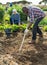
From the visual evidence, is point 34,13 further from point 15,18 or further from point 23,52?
point 15,18

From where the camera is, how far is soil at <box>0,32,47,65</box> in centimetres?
720

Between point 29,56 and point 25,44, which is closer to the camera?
point 29,56

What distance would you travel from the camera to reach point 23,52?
319 inches

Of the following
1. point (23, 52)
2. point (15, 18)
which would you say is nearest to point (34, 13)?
point (23, 52)

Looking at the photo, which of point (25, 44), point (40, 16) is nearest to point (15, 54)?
point (25, 44)

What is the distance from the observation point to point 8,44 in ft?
30.5

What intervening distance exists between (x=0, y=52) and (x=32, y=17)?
Answer: 1858 mm

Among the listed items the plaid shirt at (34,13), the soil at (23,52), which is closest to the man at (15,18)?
the soil at (23,52)

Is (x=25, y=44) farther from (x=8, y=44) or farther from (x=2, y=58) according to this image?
(x=2, y=58)

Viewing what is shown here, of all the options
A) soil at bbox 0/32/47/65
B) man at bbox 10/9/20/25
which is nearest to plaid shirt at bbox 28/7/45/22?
soil at bbox 0/32/47/65

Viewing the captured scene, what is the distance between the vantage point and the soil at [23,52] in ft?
23.6

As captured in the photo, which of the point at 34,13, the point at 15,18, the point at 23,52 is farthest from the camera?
the point at 15,18

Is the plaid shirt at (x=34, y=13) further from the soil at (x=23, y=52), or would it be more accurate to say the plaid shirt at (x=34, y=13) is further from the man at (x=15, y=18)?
the man at (x=15, y=18)

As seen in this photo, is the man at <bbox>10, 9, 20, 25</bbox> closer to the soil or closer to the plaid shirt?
the soil
